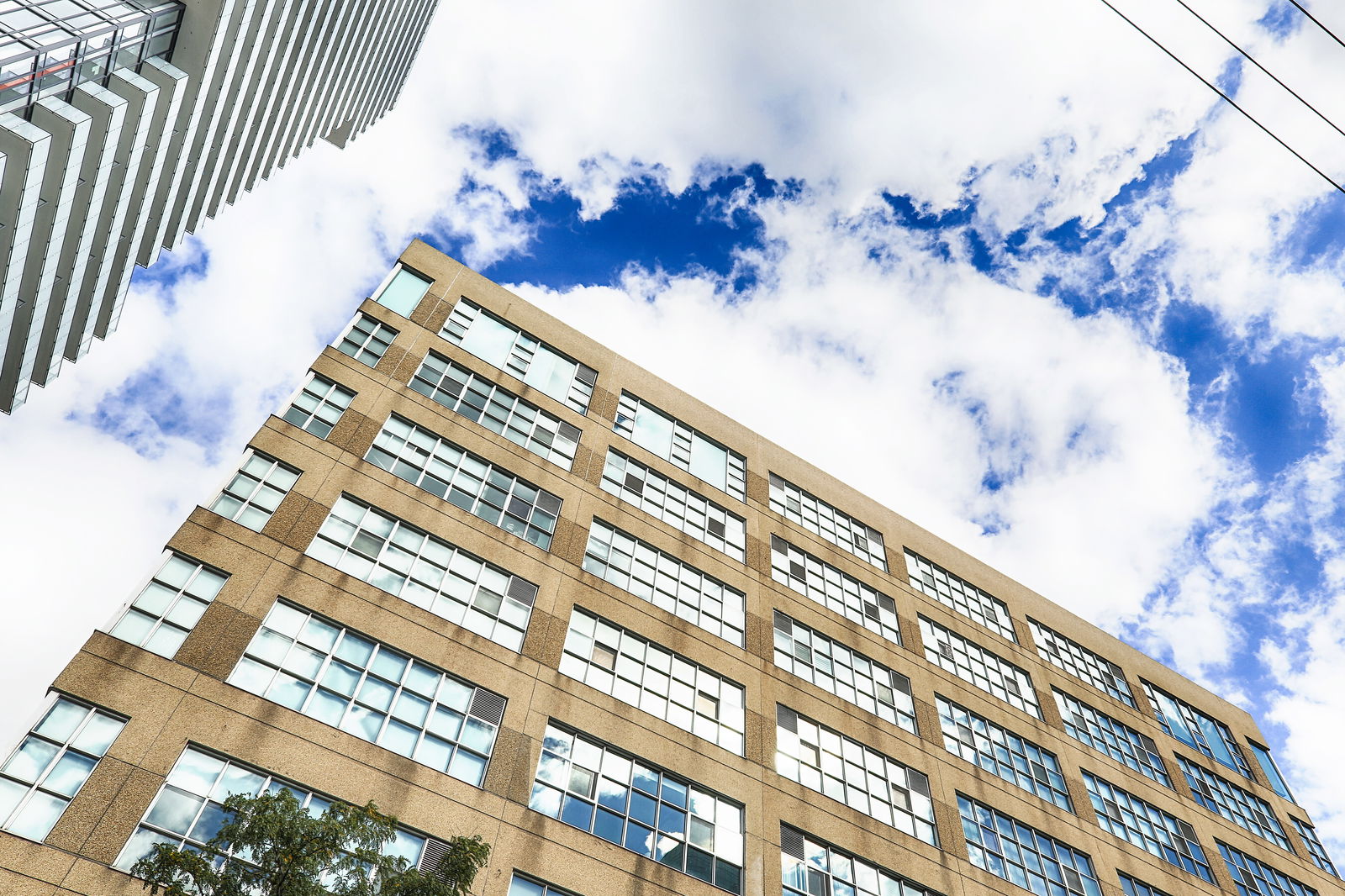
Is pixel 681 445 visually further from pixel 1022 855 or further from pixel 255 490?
pixel 1022 855

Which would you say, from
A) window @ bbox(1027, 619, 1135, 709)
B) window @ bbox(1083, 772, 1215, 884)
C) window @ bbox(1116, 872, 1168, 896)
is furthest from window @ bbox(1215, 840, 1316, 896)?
window @ bbox(1027, 619, 1135, 709)

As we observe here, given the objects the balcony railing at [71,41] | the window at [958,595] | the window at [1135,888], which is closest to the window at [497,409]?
the balcony railing at [71,41]

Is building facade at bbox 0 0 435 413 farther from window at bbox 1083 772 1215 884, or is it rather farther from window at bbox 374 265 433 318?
window at bbox 1083 772 1215 884

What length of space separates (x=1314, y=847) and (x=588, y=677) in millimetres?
36106

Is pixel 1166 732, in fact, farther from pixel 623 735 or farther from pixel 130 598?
pixel 130 598

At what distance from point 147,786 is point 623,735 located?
1043 cm

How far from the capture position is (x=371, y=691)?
18.6m

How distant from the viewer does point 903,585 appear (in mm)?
33000

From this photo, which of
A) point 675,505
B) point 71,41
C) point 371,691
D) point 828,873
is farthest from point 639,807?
point 71,41

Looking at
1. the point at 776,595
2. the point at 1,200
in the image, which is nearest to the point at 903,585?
the point at 776,595

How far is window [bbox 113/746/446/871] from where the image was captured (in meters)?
14.3

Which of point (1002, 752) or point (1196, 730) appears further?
point (1196, 730)

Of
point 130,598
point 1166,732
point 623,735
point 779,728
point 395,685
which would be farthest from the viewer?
point 1166,732

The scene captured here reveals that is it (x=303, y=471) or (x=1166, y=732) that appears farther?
(x=1166, y=732)
